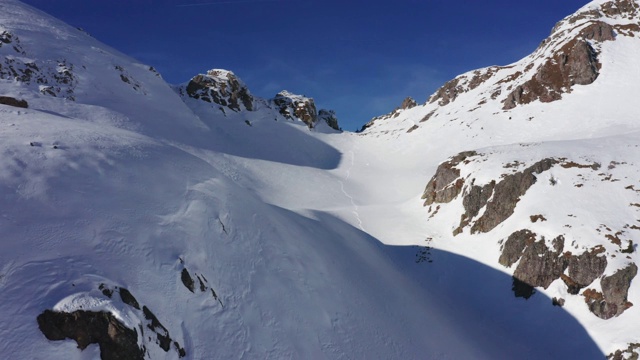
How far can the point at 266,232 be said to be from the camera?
1878 centimetres

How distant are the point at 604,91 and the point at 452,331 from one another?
172 feet

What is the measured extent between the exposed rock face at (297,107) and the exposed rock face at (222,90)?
13.4 meters

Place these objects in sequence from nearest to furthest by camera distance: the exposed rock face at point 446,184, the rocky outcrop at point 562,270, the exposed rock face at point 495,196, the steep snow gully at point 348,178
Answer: the rocky outcrop at point 562,270 < the exposed rock face at point 495,196 < the exposed rock face at point 446,184 < the steep snow gully at point 348,178

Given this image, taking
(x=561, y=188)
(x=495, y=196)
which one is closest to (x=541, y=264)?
(x=561, y=188)

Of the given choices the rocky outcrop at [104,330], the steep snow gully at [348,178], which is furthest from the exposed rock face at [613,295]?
the rocky outcrop at [104,330]

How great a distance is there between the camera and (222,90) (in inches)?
2753

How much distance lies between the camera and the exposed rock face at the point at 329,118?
100 m

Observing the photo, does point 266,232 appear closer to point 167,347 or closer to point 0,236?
point 167,347

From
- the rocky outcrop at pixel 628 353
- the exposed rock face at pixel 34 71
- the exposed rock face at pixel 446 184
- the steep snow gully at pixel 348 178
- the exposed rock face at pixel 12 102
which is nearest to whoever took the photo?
the rocky outcrop at pixel 628 353

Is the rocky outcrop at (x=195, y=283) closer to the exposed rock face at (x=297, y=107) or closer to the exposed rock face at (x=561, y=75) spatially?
the exposed rock face at (x=561, y=75)

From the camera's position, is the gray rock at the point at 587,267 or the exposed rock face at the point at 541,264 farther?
the exposed rock face at the point at 541,264

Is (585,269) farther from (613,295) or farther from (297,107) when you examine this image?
(297,107)

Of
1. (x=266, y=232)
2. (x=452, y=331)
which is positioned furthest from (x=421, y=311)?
(x=266, y=232)

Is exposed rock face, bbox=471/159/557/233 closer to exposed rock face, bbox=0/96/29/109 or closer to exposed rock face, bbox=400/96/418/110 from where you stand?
exposed rock face, bbox=0/96/29/109
